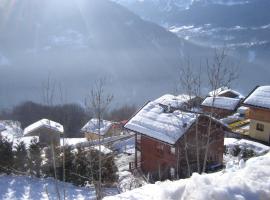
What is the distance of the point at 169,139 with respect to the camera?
16219 mm

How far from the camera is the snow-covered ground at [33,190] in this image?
40.2 feet

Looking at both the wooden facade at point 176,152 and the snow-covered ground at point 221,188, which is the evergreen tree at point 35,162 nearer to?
the wooden facade at point 176,152

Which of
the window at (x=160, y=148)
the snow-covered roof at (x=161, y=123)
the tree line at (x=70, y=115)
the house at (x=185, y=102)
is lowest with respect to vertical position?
the tree line at (x=70, y=115)

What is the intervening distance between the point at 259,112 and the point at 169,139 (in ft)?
29.0

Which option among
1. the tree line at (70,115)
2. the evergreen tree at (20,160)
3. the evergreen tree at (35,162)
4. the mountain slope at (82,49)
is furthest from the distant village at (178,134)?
the mountain slope at (82,49)

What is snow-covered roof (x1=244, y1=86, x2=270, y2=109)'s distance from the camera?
2176cm

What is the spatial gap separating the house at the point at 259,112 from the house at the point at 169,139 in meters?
5.08

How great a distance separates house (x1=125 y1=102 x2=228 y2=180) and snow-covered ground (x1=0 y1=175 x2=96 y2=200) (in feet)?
12.2

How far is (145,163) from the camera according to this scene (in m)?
19.2

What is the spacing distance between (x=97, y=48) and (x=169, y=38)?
34.3 meters

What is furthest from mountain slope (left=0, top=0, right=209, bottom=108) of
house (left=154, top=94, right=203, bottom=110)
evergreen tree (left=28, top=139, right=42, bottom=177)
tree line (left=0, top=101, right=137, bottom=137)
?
evergreen tree (left=28, top=139, right=42, bottom=177)

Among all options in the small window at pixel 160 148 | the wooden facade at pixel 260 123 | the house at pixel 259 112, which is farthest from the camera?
the wooden facade at pixel 260 123

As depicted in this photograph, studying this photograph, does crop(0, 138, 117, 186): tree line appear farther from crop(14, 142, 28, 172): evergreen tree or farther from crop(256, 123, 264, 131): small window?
crop(256, 123, 264, 131): small window

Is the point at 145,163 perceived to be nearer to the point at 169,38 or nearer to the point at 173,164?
the point at 173,164
